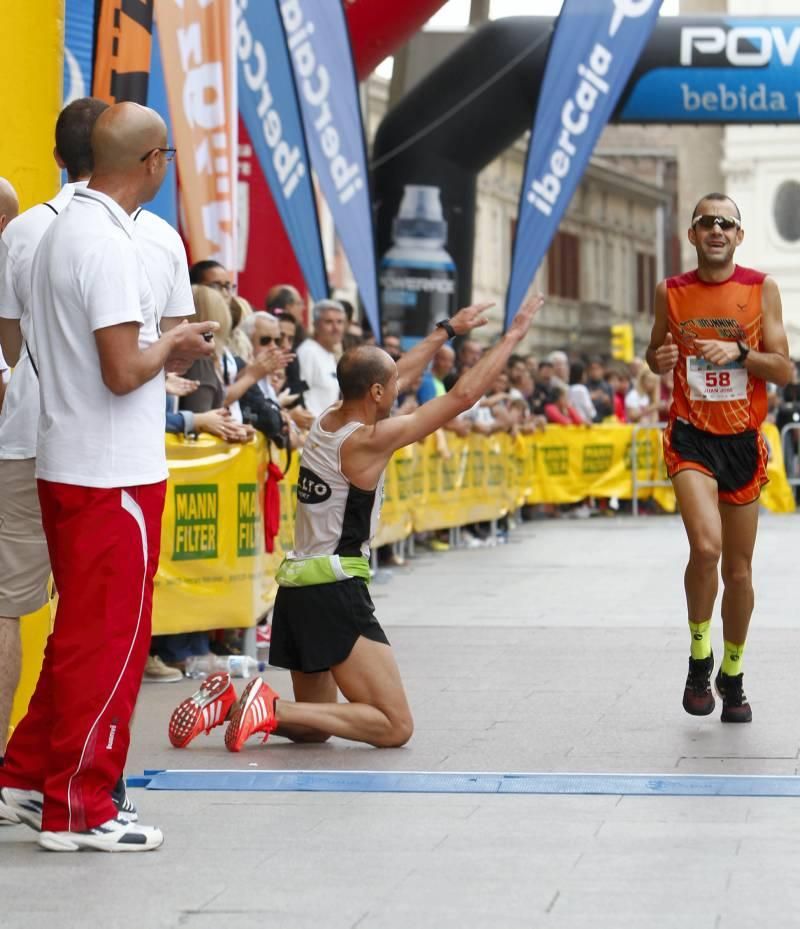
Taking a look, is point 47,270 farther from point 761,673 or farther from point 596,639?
point 596,639

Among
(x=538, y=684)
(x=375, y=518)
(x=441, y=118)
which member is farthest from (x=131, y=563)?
(x=441, y=118)

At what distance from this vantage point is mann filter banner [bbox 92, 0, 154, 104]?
9500mm

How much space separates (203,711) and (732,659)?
2088 millimetres

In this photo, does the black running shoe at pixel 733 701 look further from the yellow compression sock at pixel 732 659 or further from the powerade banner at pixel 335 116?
the powerade banner at pixel 335 116

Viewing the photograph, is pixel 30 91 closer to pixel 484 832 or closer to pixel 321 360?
pixel 484 832

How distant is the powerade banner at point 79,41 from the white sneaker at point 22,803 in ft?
17.4

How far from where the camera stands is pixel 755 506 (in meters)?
7.93

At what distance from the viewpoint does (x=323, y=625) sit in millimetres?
7328

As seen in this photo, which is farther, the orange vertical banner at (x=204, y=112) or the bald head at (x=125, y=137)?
the orange vertical banner at (x=204, y=112)

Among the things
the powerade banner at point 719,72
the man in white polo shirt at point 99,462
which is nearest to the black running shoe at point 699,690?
the man in white polo shirt at point 99,462

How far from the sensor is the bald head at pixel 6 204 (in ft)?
20.8

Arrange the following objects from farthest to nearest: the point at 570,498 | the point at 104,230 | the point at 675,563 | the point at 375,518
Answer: the point at 570,498
the point at 675,563
the point at 375,518
the point at 104,230

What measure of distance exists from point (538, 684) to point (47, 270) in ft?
14.2

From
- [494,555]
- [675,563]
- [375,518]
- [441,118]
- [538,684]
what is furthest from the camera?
[441,118]
